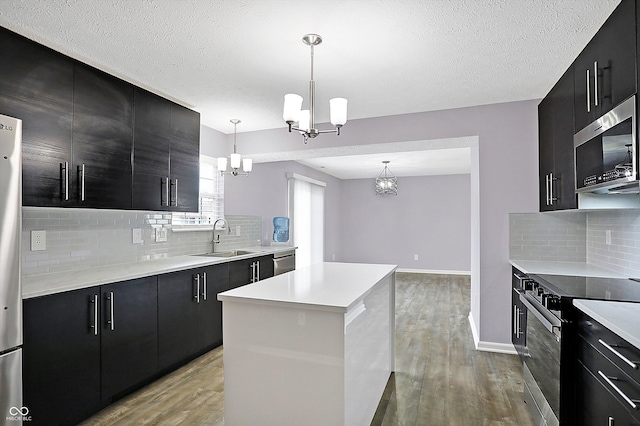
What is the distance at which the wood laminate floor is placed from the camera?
7.52 feet

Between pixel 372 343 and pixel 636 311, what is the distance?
4.17 ft

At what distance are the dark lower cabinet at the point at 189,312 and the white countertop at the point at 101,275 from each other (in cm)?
7

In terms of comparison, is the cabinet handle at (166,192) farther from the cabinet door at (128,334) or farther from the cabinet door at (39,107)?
the cabinet door at (39,107)

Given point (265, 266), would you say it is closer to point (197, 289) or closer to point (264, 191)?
point (197, 289)

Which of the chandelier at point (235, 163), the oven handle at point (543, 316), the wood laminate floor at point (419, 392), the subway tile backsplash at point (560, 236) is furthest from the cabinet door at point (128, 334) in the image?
the subway tile backsplash at point (560, 236)

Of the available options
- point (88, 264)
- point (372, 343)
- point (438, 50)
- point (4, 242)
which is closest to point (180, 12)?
point (4, 242)

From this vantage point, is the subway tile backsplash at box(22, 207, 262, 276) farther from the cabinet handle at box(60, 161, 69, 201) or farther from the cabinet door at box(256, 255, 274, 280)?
the cabinet door at box(256, 255, 274, 280)

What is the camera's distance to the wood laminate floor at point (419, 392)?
7.52ft

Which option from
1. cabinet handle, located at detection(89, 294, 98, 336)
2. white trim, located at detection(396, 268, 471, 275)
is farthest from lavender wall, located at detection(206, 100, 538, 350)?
white trim, located at detection(396, 268, 471, 275)

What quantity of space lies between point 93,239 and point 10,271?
1194 millimetres

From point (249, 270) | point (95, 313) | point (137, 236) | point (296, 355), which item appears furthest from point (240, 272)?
point (296, 355)

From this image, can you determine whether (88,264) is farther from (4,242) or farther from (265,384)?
(265,384)

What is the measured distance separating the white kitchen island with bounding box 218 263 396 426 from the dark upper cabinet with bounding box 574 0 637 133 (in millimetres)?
1590

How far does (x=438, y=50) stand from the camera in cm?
243
